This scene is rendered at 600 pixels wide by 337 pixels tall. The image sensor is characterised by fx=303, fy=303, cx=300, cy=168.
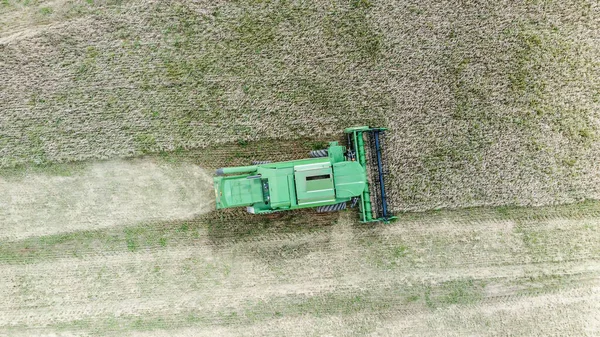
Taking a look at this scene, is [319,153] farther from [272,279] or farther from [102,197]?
[102,197]

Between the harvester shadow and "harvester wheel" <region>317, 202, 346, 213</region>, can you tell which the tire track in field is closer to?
the harvester shadow

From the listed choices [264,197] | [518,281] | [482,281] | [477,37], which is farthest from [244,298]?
[477,37]

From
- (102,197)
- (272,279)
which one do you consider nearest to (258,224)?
(272,279)

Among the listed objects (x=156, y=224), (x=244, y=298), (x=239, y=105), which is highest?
(x=239, y=105)

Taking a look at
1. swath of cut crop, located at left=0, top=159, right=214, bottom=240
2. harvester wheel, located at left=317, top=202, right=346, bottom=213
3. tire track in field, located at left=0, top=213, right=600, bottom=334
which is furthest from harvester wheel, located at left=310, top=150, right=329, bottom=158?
swath of cut crop, located at left=0, top=159, right=214, bottom=240

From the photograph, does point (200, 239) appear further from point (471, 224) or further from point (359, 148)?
point (471, 224)

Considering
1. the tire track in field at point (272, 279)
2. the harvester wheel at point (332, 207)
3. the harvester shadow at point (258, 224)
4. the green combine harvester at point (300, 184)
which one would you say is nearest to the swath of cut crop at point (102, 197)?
the harvester shadow at point (258, 224)

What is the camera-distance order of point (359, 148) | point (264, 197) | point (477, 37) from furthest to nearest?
point (477, 37)
point (359, 148)
point (264, 197)
